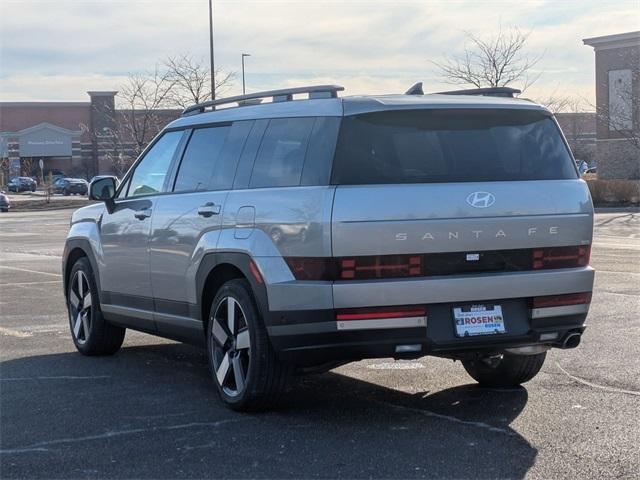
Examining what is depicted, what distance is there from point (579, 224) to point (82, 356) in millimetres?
4622

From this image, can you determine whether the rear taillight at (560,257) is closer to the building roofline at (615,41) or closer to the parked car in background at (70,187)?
the building roofline at (615,41)

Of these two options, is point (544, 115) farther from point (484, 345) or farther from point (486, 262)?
point (484, 345)

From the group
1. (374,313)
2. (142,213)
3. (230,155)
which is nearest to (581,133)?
(142,213)

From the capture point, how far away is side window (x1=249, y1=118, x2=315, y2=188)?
6250 mm

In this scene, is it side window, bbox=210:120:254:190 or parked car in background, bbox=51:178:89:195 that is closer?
side window, bbox=210:120:254:190

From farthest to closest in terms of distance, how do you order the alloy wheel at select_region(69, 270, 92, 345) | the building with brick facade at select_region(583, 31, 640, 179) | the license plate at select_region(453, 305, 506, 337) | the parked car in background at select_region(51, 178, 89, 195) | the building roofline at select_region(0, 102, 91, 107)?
the building roofline at select_region(0, 102, 91, 107)
the parked car in background at select_region(51, 178, 89, 195)
the building with brick facade at select_region(583, 31, 640, 179)
the alloy wheel at select_region(69, 270, 92, 345)
the license plate at select_region(453, 305, 506, 337)

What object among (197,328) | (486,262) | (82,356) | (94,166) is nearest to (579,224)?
(486,262)

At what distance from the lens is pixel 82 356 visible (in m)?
8.84

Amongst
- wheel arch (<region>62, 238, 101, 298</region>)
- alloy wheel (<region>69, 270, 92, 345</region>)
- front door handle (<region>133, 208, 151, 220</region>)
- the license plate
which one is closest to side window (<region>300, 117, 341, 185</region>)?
the license plate

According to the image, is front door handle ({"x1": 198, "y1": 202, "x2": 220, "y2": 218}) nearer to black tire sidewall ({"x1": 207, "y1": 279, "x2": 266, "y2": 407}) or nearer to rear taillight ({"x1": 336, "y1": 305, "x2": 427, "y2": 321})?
black tire sidewall ({"x1": 207, "y1": 279, "x2": 266, "y2": 407})

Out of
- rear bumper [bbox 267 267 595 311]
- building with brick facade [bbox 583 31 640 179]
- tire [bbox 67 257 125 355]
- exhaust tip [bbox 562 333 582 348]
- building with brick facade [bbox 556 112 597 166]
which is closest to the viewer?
rear bumper [bbox 267 267 595 311]

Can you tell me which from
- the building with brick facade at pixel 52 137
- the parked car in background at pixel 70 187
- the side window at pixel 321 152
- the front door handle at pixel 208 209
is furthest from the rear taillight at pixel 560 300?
the building with brick facade at pixel 52 137

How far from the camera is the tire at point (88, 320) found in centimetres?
865

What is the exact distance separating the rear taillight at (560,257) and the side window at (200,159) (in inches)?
91.3
